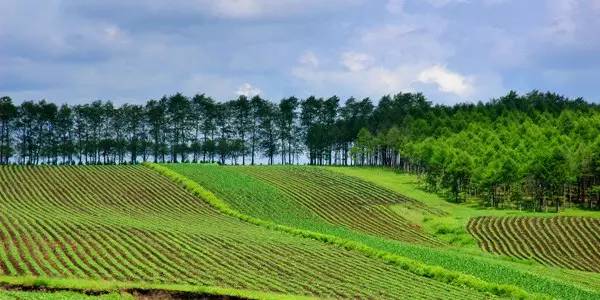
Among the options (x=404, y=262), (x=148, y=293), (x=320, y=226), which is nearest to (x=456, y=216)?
(x=320, y=226)

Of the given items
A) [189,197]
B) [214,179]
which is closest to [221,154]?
[214,179]

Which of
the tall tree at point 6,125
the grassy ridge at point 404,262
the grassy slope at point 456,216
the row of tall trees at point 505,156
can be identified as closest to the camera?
the grassy ridge at point 404,262

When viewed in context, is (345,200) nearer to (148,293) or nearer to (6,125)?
(148,293)

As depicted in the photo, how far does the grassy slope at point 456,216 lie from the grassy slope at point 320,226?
13.7 ft

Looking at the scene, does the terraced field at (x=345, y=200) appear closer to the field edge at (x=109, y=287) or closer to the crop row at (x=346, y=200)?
the crop row at (x=346, y=200)

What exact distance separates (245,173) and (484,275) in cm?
7693

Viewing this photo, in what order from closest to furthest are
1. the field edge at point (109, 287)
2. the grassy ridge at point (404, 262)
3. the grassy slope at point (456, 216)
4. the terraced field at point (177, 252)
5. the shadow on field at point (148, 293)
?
the shadow on field at point (148, 293), the field edge at point (109, 287), the terraced field at point (177, 252), the grassy ridge at point (404, 262), the grassy slope at point (456, 216)

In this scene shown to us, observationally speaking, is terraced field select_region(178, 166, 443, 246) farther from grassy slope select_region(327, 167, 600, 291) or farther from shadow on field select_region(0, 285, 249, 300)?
shadow on field select_region(0, 285, 249, 300)

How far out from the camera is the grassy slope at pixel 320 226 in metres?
52.7

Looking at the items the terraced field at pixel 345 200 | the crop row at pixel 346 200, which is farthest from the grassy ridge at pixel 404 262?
the crop row at pixel 346 200

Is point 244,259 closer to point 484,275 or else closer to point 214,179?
point 484,275

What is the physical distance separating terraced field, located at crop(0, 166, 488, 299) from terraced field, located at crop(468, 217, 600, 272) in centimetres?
1350

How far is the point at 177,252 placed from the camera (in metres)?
58.6

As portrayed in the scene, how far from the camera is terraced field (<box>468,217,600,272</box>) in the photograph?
7600 cm
